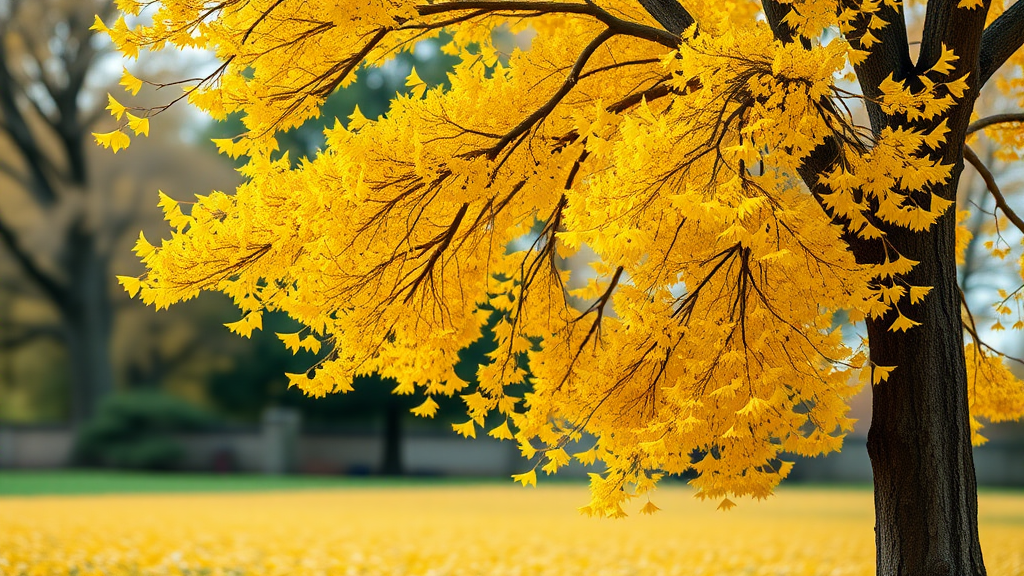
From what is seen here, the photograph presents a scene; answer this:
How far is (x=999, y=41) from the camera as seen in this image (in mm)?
5332

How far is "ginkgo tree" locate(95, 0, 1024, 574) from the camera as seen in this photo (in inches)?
151

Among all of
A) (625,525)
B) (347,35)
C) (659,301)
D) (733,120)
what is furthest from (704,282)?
(625,525)

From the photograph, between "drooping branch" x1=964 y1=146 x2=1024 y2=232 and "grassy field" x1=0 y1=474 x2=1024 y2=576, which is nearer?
"drooping branch" x1=964 y1=146 x2=1024 y2=232

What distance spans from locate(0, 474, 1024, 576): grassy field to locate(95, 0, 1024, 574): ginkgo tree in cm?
370

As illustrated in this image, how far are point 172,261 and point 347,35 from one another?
4.60 ft

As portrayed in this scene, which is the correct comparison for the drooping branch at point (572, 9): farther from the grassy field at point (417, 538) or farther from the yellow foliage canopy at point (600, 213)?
the grassy field at point (417, 538)

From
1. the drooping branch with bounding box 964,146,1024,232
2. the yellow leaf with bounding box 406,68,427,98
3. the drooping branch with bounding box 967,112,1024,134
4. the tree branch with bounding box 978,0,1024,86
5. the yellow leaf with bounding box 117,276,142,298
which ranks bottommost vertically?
the yellow leaf with bounding box 117,276,142,298

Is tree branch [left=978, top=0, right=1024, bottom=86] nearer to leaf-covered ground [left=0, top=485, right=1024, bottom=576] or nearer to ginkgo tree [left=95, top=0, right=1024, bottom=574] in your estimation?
ginkgo tree [left=95, top=0, right=1024, bottom=574]

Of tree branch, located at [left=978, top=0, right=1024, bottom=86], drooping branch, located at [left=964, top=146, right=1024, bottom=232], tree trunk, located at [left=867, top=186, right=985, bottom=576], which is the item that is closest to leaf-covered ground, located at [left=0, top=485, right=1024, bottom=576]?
drooping branch, located at [left=964, top=146, right=1024, bottom=232]

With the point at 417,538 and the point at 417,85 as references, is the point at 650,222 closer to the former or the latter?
the point at 417,85

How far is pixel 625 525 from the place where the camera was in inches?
556

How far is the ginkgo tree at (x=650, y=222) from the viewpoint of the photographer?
3.85 metres

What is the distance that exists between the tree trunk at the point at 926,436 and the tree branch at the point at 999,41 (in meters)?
0.81

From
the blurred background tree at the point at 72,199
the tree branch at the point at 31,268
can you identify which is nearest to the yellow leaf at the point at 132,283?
the blurred background tree at the point at 72,199
